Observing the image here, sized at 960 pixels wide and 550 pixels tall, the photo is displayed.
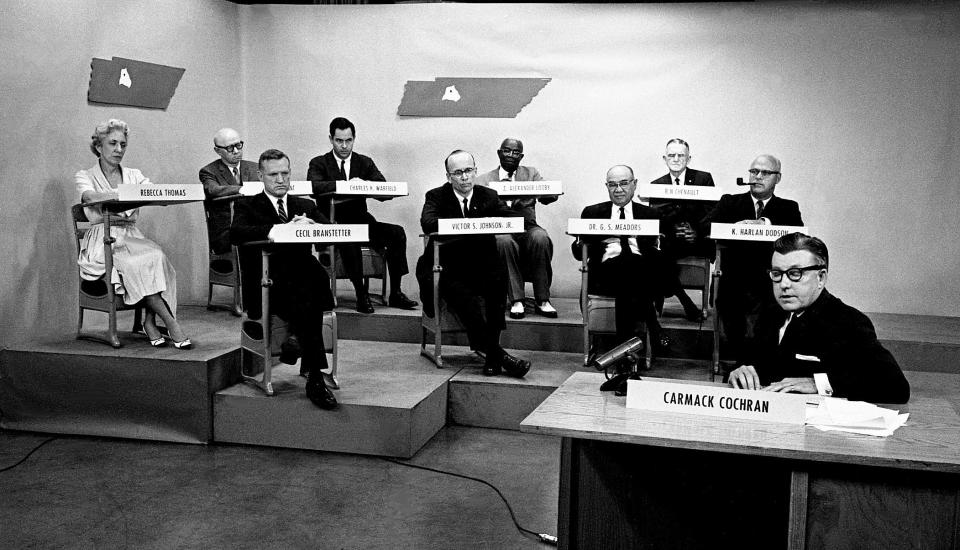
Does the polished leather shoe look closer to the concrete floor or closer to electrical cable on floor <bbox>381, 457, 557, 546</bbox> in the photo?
the concrete floor

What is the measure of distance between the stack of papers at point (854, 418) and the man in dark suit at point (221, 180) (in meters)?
4.57

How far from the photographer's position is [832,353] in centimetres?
273

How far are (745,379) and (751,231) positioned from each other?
2.20 metres

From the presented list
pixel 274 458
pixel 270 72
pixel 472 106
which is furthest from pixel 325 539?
pixel 270 72

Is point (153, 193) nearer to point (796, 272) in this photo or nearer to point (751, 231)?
point (751, 231)

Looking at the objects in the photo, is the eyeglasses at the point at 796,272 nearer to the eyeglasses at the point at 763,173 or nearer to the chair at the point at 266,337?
the chair at the point at 266,337

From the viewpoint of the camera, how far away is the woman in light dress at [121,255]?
4.90m

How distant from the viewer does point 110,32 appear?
20.0 feet

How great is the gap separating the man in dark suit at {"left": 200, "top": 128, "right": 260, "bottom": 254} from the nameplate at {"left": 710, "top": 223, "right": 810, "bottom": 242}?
10.6 ft

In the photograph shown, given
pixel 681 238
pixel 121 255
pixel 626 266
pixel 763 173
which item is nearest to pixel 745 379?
pixel 626 266

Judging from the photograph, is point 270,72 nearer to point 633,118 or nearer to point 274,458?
point 633,118

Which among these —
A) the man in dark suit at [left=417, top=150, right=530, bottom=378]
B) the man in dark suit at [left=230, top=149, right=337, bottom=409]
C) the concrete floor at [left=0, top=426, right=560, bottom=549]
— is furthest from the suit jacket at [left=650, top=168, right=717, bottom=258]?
the man in dark suit at [left=230, top=149, right=337, bottom=409]

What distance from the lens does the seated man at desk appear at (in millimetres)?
2602

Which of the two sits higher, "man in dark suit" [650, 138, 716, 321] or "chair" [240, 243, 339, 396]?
"man in dark suit" [650, 138, 716, 321]
